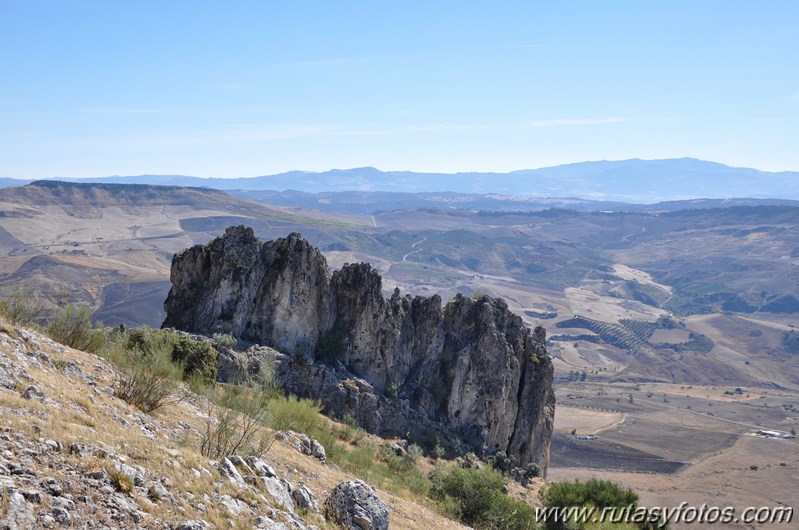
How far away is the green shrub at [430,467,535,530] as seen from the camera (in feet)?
76.5

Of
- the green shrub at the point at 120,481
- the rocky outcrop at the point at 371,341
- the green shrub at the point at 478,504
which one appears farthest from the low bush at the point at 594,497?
the green shrub at the point at 120,481

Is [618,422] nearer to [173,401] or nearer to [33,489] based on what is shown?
[173,401]

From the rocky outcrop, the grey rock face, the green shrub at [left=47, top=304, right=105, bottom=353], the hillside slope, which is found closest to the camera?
the hillside slope

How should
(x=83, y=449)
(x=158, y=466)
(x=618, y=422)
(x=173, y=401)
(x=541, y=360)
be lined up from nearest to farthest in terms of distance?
(x=83, y=449)
(x=158, y=466)
(x=173, y=401)
(x=541, y=360)
(x=618, y=422)

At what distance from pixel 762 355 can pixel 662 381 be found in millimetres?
40062

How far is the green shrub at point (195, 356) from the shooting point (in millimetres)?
27655

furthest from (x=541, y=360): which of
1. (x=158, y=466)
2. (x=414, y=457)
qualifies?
(x=158, y=466)

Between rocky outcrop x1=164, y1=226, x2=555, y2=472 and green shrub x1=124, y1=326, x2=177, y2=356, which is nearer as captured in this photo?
green shrub x1=124, y1=326, x2=177, y2=356

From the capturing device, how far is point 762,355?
150 meters

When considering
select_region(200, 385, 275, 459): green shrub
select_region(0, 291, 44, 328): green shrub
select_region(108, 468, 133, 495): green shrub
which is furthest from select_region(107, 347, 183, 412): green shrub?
select_region(108, 468, 133, 495): green shrub

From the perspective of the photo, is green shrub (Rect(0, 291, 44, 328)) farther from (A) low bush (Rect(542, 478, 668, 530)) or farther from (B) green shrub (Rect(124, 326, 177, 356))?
(A) low bush (Rect(542, 478, 668, 530))

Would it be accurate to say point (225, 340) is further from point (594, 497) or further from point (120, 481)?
point (120, 481)

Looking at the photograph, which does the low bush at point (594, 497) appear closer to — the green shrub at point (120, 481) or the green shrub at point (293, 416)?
the green shrub at point (293, 416)

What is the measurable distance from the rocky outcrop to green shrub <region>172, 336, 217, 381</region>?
16.3ft
